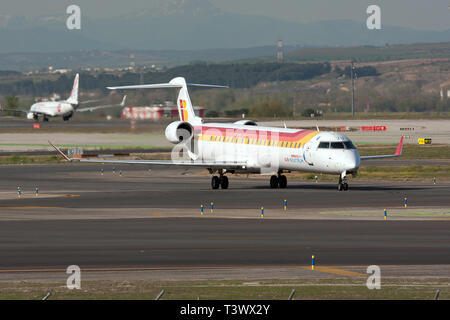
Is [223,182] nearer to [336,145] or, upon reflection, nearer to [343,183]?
[343,183]

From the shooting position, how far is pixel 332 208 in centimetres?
4309

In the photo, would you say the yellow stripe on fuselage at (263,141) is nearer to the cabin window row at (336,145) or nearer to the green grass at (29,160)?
the cabin window row at (336,145)

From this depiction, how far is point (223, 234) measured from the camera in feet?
113

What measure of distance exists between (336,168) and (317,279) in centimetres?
2412

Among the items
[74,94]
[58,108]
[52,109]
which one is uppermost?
Answer: [74,94]

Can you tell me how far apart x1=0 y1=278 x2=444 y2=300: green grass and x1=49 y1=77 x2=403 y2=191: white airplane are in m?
24.5

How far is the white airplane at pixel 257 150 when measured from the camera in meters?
49.0

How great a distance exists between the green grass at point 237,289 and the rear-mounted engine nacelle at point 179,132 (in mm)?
30752

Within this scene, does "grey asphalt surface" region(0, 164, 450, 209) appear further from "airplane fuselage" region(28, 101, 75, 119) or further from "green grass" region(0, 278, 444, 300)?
"airplane fuselage" region(28, 101, 75, 119)

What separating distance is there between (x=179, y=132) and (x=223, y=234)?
2136 cm

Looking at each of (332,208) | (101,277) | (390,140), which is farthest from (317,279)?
(390,140)

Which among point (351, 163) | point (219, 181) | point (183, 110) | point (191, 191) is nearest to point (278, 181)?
point (219, 181)

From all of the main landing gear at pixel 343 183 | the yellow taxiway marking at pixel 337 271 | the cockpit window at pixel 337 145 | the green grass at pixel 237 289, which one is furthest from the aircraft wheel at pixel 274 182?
the green grass at pixel 237 289
